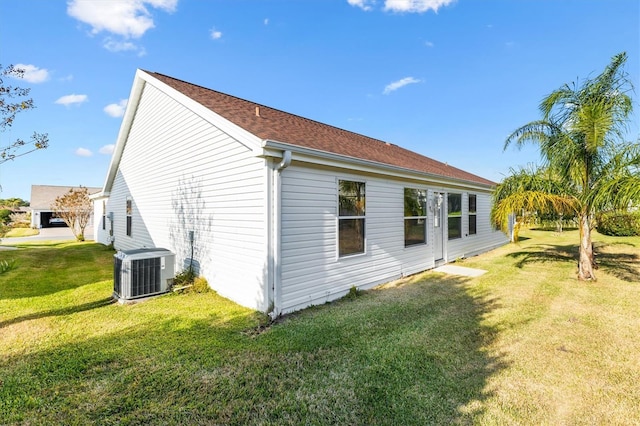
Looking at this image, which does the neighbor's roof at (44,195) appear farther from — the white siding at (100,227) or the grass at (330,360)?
the grass at (330,360)

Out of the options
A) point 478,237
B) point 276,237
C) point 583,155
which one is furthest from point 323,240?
point 478,237

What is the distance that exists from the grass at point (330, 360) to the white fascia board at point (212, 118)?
2.97 metres

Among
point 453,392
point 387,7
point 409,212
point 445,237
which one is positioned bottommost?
point 453,392

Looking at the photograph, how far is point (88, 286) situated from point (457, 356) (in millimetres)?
7939

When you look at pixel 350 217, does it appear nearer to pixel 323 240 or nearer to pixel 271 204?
pixel 323 240

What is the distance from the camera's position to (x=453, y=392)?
284 cm

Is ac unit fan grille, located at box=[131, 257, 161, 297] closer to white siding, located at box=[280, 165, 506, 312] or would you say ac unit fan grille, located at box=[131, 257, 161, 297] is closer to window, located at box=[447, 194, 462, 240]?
white siding, located at box=[280, 165, 506, 312]

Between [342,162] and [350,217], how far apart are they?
4.01ft

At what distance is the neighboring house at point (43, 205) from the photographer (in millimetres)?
27372

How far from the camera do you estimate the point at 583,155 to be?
6996 mm

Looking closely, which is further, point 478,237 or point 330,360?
point 478,237

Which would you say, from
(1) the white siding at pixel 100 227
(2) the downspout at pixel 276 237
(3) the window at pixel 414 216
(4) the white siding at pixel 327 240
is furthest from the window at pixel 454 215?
(1) the white siding at pixel 100 227

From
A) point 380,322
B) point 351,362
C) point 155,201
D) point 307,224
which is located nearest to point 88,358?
point 351,362

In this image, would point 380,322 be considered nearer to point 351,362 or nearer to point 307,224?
point 351,362
